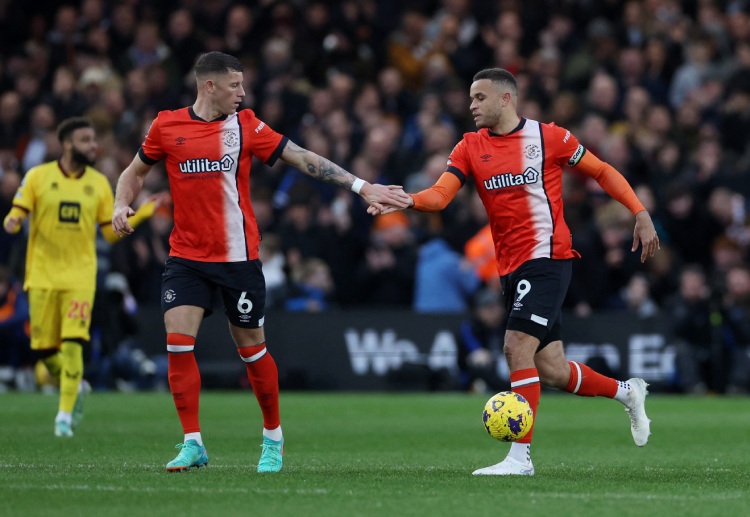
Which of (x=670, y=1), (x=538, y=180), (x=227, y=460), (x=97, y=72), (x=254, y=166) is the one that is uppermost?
(x=670, y=1)

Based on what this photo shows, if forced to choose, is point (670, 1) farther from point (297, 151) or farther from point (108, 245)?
point (297, 151)

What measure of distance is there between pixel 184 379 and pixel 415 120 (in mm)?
13345

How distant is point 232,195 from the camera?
955 centimetres

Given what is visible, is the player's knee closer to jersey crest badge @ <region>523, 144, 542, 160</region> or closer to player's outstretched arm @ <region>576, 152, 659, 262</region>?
jersey crest badge @ <region>523, 144, 542, 160</region>

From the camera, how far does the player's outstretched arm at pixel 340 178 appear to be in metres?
9.51

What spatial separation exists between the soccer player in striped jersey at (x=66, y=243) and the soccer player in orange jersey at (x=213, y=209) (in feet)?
12.2

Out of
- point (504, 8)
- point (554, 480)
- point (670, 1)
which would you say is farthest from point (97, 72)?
point (554, 480)

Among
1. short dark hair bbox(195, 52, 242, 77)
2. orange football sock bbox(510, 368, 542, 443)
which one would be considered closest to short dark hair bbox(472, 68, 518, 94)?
short dark hair bbox(195, 52, 242, 77)

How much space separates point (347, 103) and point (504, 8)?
3.23m

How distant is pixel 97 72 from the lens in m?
23.1

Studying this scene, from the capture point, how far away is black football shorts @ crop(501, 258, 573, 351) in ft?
31.3

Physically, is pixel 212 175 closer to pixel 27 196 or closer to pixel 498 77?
pixel 498 77

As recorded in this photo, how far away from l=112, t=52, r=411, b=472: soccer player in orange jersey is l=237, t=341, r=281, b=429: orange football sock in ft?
0.11

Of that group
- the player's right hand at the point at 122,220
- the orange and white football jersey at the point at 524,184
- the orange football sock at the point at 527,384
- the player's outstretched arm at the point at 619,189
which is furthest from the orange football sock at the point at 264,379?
the player's outstretched arm at the point at 619,189
